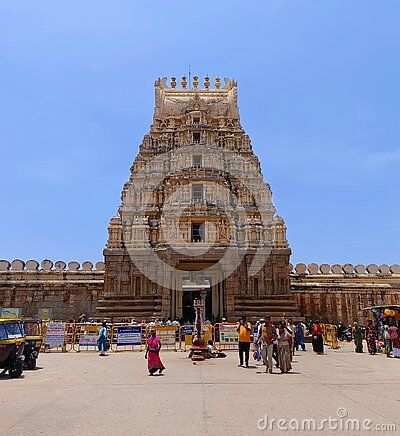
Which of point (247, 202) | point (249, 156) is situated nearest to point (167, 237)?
point (247, 202)

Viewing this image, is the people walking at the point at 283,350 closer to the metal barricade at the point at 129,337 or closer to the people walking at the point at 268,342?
the people walking at the point at 268,342

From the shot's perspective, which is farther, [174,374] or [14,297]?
[14,297]

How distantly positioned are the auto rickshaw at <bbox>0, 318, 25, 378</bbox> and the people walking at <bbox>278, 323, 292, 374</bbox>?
855cm

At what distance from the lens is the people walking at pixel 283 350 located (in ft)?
49.4

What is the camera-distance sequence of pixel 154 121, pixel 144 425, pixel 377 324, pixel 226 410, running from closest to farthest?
pixel 144 425 → pixel 226 410 → pixel 377 324 → pixel 154 121

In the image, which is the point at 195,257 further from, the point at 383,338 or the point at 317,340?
the point at 383,338

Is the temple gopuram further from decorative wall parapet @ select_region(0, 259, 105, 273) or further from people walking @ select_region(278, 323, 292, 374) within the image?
people walking @ select_region(278, 323, 292, 374)

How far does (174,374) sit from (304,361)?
696 cm

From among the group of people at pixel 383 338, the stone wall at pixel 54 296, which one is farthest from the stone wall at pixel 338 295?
the stone wall at pixel 54 296

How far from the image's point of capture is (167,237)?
34.7 m

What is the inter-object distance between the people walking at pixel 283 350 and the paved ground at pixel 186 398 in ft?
1.40

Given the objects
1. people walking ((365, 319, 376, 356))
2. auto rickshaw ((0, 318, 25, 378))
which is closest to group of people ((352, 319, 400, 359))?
people walking ((365, 319, 376, 356))

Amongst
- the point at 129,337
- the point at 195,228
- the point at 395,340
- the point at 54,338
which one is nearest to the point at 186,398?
the point at 395,340

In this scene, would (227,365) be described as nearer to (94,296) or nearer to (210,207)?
(210,207)
